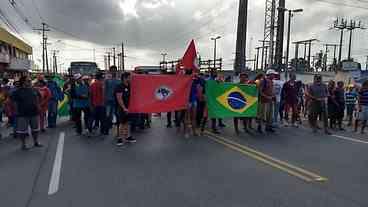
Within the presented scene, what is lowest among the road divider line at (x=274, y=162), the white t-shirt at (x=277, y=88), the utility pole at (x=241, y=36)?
the road divider line at (x=274, y=162)

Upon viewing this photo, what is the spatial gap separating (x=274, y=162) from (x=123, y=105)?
3.84 m

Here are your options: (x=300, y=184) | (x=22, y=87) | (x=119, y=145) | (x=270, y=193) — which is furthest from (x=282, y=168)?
(x=22, y=87)

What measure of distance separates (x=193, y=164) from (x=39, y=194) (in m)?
2.74

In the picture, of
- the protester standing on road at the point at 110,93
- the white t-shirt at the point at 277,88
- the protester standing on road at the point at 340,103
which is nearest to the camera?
the protester standing on road at the point at 110,93

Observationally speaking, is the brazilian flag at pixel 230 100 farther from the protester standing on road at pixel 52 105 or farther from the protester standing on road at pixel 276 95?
the protester standing on road at pixel 52 105

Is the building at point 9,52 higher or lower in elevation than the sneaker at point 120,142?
higher

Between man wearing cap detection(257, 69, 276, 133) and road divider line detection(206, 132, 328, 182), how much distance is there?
6.89ft

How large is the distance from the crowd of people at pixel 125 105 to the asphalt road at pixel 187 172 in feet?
2.43

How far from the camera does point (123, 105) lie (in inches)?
331

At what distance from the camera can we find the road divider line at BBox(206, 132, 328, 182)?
561 centimetres

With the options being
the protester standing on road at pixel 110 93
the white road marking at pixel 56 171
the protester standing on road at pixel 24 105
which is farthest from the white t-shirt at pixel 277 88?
the protester standing on road at pixel 24 105

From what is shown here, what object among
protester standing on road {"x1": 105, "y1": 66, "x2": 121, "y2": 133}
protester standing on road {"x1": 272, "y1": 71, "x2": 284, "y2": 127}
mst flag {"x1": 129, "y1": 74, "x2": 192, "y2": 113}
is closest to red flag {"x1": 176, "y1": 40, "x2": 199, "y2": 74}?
mst flag {"x1": 129, "y1": 74, "x2": 192, "y2": 113}

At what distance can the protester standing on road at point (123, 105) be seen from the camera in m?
8.41

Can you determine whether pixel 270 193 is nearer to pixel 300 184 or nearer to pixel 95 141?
pixel 300 184
